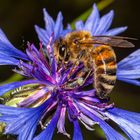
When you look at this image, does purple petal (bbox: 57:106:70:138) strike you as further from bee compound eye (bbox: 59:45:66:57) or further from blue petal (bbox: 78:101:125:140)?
bee compound eye (bbox: 59:45:66:57)

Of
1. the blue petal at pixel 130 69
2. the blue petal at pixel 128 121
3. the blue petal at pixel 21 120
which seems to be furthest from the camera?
the blue petal at pixel 130 69

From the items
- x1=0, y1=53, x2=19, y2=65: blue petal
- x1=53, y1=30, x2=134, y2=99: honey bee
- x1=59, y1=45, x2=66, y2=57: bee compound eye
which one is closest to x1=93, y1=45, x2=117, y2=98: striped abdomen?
x1=53, y1=30, x2=134, y2=99: honey bee

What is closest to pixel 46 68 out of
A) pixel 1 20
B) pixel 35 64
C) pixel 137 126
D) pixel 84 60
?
pixel 35 64

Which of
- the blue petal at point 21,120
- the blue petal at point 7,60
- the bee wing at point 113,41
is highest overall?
the blue petal at point 7,60

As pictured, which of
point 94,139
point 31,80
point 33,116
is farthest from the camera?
point 94,139

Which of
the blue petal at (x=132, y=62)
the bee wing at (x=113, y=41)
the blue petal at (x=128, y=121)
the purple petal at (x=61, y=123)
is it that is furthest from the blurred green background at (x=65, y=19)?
the bee wing at (x=113, y=41)

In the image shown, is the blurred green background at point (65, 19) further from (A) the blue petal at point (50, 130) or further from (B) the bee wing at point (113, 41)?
(B) the bee wing at point (113, 41)

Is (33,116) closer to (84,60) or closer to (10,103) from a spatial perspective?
(10,103)
